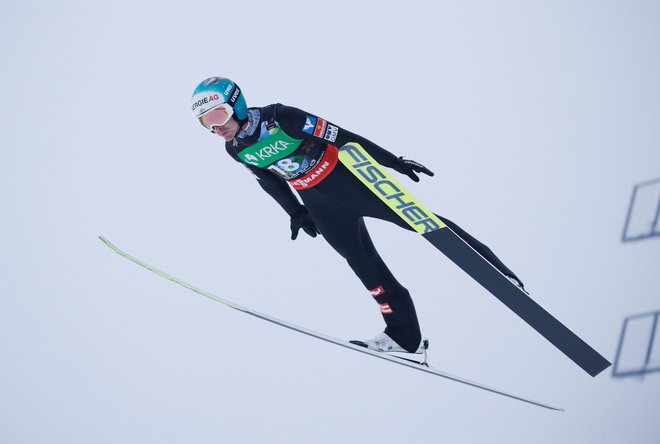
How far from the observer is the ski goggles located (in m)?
2.62

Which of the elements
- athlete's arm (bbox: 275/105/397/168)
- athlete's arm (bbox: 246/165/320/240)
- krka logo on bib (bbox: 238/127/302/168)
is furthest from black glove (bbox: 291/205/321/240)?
athlete's arm (bbox: 275/105/397/168)

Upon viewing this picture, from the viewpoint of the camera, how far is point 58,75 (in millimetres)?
5332

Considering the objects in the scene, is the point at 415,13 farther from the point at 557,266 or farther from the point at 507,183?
the point at 557,266

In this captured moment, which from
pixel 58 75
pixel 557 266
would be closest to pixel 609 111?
pixel 557 266

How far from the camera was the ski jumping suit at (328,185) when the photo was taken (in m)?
2.74

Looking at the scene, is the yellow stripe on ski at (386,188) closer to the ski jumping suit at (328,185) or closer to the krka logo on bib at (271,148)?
the ski jumping suit at (328,185)

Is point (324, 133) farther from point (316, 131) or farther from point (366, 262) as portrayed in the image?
point (366, 262)

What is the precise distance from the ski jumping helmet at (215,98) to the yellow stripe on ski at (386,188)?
0.52 m

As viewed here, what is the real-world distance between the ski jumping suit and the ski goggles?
123 mm

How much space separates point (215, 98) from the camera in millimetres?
2611

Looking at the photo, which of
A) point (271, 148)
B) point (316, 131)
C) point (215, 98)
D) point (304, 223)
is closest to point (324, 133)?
point (316, 131)

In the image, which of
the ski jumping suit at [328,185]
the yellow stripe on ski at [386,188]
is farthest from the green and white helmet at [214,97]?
the yellow stripe on ski at [386,188]

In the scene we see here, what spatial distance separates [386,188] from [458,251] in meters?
0.45

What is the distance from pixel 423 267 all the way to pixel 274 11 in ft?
9.01
